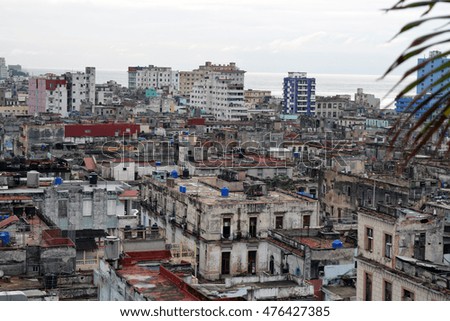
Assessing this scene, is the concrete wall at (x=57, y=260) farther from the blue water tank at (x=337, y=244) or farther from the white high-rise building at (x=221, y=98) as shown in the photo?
the white high-rise building at (x=221, y=98)

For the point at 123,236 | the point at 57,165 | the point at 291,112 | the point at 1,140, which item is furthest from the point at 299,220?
the point at 291,112

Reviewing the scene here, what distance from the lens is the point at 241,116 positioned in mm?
122500

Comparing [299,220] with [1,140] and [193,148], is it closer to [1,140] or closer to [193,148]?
[193,148]

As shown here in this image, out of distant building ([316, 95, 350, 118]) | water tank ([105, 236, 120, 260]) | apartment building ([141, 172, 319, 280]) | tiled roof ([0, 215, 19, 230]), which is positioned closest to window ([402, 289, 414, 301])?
water tank ([105, 236, 120, 260])

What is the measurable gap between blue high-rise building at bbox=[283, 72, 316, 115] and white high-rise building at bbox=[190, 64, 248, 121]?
11.9m

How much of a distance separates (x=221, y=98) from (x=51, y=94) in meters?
25.7

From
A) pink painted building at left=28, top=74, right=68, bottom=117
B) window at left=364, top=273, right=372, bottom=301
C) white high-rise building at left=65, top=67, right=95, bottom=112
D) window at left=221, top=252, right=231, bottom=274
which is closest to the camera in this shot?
window at left=364, top=273, right=372, bottom=301

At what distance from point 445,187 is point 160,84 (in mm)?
150856

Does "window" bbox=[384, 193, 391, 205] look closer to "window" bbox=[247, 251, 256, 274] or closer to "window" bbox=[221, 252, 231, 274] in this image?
"window" bbox=[247, 251, 256, 274]

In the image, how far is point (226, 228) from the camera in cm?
3053

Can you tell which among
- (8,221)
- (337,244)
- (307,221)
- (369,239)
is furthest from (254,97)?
(369,239)

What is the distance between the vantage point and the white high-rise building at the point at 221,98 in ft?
406

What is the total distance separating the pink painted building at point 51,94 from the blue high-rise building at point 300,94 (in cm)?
3968

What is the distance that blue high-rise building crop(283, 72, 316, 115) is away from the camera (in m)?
138
